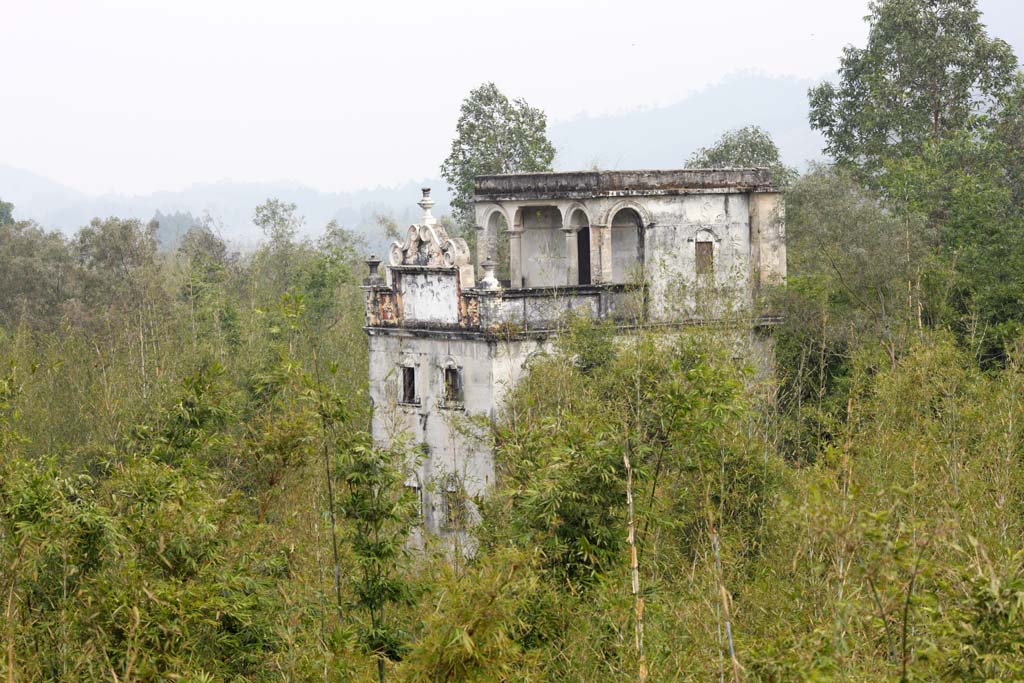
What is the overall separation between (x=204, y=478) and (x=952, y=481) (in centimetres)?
802

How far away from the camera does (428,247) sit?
2059cm

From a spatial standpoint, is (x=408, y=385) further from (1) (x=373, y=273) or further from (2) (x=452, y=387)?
(1) (x=373, y=273)

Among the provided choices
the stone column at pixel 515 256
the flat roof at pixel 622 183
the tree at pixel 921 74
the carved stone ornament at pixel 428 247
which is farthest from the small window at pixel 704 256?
the tree at pixel 921 74

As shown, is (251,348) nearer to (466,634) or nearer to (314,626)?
(314,626)

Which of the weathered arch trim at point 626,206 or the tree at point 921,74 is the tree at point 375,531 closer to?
the weathered arch trim at point 626,206

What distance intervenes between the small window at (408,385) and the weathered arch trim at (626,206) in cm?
392

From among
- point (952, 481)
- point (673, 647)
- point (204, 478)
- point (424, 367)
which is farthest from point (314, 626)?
point (424, 367)

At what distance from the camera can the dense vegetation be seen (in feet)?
29.7

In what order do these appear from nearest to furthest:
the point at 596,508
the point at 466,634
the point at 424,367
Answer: the point at 466,634, the point at 596,508, the point at 424,367

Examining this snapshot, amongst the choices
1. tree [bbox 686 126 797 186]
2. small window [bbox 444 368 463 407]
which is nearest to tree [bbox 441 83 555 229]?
tree [bbox 686 126 797 186]

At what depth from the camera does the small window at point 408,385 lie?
68.8 ft

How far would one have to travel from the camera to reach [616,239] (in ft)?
71.3

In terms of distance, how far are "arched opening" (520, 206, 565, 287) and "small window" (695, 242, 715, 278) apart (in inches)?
99.0

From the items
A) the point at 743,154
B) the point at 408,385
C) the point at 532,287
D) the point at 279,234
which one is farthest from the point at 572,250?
the point at 279,234
